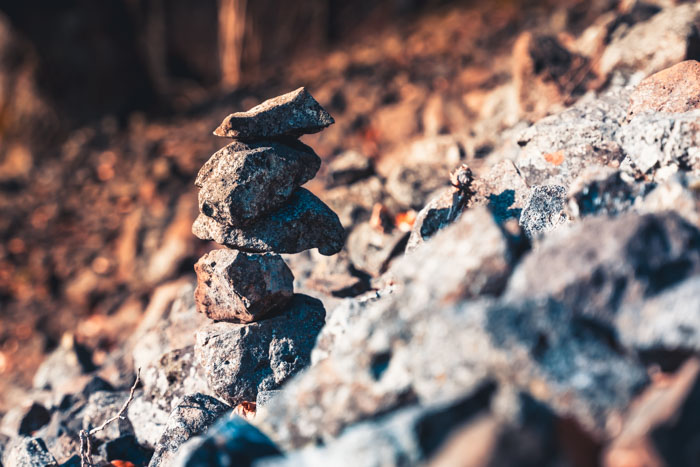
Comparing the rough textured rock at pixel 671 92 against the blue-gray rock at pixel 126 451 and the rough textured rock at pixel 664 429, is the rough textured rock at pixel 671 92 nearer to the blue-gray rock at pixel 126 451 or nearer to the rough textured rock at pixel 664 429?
the rough textured rock at pixel 664 429

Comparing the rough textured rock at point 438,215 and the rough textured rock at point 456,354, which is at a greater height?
the rough textured rock at point 438,215

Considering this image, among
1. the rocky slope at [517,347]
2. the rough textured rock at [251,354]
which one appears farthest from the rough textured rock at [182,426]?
the rough textured rock at [251,354]

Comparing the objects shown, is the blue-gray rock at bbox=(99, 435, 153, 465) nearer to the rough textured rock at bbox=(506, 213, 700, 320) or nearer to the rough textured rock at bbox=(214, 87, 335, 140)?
the rough textured rock at bbox=(214, 87, 335, 140)

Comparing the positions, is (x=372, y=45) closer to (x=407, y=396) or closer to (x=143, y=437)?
(x=143, y=437)

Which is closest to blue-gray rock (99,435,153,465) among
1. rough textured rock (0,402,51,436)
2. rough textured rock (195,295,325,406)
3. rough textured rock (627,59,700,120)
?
rough textured rock (195,295,325,406)

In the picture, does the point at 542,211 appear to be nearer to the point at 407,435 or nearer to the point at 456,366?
the point at 456,366
